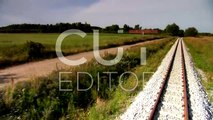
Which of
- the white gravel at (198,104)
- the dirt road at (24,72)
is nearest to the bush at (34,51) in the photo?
the dirt road at (24,72)

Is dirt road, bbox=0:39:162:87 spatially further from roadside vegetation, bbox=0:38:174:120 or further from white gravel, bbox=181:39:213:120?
white gravel, bbox=181:39:213:120

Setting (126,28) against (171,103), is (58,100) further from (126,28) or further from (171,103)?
(126,28)

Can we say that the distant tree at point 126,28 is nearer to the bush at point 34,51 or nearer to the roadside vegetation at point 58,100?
the bush at point 34,51

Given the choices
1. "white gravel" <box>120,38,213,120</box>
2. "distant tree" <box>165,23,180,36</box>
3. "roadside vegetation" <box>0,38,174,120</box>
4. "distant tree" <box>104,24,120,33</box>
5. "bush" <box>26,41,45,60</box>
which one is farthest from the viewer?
"distant tree" <box>165,23,180,36</box>

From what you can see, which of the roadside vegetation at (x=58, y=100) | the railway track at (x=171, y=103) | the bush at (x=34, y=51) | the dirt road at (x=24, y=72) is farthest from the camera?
the bush at (x=34, y=51)

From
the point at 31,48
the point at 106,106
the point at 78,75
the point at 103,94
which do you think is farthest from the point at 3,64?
the point at 106,106

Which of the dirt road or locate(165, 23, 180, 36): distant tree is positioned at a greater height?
the dirt road

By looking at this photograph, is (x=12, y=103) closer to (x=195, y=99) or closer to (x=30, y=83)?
(x=30, y=83)

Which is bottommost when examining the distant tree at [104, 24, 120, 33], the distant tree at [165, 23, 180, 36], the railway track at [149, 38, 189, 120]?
the distant tree at [165, 23, 180, 36]

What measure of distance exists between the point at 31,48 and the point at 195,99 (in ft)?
60.2

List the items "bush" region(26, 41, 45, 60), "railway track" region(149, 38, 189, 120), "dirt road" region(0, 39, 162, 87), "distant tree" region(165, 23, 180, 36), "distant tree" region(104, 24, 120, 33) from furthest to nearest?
"distant tree" region(165, 23, 180, 36) → "distant tree" region(104, 24, 120, 33) → "bush" region(26, 41, 45, 60) → "dirt road" region(0, 39, 162, 87) → "railway track" region(149, 38, 189, 120)

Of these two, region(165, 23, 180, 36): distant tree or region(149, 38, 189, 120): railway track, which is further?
region(165, 23, 180, 36): distant tree

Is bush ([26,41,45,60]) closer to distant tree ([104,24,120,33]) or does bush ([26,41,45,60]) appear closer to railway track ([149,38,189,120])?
railway track ([149,38,189,120])

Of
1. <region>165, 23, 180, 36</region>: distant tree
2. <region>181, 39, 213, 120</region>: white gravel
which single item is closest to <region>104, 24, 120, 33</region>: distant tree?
<region>165, 23, 180, 36</region>: distant tree
